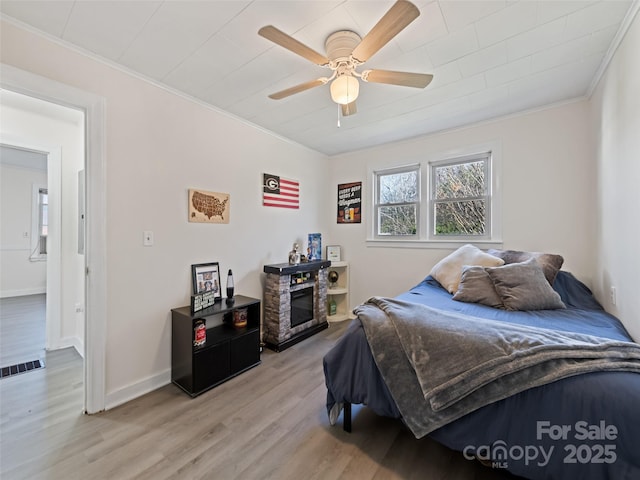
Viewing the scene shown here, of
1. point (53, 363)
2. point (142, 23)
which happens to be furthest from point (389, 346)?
point (53, 363)

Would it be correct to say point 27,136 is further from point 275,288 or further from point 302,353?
point 302,353

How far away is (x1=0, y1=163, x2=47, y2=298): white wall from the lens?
526 centimetres

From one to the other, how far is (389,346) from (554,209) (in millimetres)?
2445

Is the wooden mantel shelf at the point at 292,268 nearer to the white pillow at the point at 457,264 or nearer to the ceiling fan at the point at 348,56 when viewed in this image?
the white pillow at the point at 457,264

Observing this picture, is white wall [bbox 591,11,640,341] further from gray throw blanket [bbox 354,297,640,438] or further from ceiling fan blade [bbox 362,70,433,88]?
ceiling fan blade [bbox 362,70,433,88]

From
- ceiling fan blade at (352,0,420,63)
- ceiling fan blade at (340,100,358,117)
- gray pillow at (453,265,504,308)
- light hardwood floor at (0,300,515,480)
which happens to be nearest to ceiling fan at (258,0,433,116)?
ceiling fan blade at (352,0,420,63)

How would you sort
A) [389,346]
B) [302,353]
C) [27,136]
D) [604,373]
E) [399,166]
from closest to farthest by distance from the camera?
[604,373] → [389,346] → [27,136] → [302,353] → [399,166]

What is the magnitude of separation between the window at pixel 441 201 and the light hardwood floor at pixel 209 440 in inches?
89.9

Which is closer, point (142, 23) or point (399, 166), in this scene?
point (142, 23)

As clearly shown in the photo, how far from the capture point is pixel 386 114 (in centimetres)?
276

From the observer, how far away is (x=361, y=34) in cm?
164

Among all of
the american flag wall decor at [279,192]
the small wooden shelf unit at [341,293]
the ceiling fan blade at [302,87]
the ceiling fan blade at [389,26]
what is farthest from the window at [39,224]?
the ceiling fan blade at [389,26]

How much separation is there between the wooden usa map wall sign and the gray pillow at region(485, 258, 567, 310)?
258 centimetres

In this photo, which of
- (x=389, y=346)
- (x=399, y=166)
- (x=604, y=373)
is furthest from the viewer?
(x=399, y=166)
